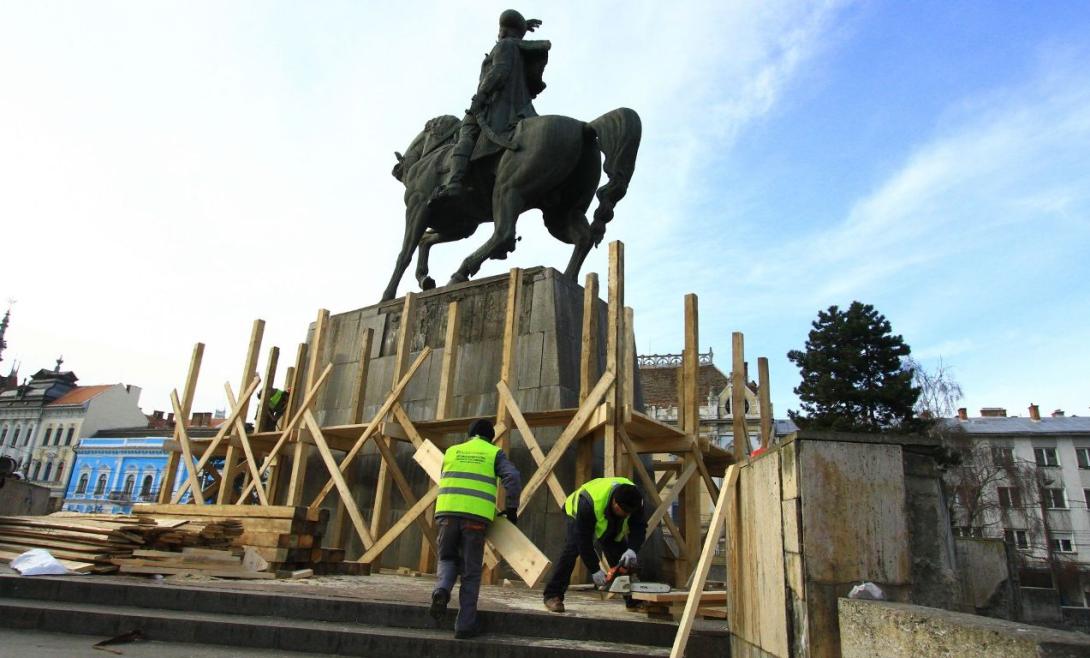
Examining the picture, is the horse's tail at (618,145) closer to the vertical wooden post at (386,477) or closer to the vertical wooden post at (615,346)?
the vertical wooden post at (615,346)

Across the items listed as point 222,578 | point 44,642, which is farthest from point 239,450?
point 44,642

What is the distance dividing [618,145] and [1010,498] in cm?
3997

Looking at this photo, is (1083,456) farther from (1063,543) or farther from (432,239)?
(432,239)

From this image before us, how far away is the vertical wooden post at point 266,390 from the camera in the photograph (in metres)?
10.3

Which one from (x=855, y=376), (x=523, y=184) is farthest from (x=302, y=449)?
(x=855, y=376)

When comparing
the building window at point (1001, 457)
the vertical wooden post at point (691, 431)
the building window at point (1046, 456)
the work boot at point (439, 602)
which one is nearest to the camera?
the work boot at point (439, 602)

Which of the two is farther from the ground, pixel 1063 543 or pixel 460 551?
pixel 1063 543

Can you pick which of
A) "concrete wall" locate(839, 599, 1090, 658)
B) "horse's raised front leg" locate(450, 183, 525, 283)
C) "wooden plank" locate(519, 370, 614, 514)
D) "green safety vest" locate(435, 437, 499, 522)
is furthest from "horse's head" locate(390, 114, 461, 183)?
"concrete wall" locate(839, 599, 1090, 658)

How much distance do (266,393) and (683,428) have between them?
623 centimetres

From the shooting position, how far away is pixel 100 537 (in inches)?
251

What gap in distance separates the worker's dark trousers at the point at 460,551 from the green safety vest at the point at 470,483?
0.28ft

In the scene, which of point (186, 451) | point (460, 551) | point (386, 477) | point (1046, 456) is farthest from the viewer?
point (1046, 456)

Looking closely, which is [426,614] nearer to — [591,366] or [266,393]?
[591,366]

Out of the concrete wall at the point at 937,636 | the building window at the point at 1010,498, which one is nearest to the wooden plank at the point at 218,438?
the concrete wall at the point at 937,636
